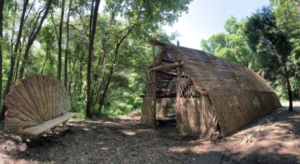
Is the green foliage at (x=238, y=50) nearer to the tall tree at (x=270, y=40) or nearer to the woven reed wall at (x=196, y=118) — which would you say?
the tall tree at (x=270, y=40)

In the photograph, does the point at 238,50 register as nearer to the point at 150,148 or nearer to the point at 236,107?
the point at 236,107

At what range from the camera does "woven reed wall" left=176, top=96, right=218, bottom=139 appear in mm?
5820

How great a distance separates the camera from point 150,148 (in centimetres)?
516

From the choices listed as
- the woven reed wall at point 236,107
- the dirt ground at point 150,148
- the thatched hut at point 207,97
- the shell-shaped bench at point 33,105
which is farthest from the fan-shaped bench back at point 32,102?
the woven reed wall at point 236,107

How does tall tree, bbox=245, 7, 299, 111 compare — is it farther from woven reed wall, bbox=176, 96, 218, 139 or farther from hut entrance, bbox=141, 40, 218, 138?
woven reed wall, bbox=176, 96, 218, 139

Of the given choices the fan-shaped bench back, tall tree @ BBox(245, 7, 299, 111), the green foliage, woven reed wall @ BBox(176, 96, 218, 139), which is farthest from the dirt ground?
the green foliage

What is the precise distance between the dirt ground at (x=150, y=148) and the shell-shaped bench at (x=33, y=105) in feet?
1.38

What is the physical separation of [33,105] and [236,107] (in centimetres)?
659

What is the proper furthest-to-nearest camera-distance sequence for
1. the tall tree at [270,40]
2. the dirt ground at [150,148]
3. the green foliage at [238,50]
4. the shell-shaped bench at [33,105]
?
the green foliage at [238,50] < the tall tree at [270,40] < the shell-shaped bench at [33,105] < the dirt ground at [150,148]

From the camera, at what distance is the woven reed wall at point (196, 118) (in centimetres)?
582

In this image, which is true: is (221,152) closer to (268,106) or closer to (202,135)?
(202,135)

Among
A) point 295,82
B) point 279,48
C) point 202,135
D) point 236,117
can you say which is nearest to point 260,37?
point 279,48

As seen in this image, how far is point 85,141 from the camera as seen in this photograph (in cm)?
529

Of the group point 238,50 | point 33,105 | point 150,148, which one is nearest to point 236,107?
point 150,148
